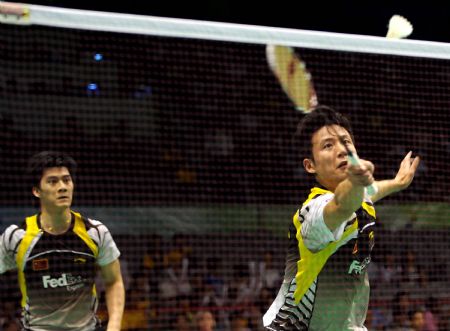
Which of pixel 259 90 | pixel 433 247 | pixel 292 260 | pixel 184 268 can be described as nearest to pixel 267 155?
pixel 259 90

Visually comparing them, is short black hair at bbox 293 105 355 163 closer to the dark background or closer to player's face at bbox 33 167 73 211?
player's face at bbox 33 167 73 211

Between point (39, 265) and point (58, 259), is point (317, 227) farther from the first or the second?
point (39, 265)

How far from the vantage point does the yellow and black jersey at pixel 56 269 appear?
5.51 m

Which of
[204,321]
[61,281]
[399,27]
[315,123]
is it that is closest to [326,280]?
[315,123]

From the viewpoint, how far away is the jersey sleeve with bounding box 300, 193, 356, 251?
396cm

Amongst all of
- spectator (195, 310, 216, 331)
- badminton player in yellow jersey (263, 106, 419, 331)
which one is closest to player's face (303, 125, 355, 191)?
badminton player in yellow jersey (263, 106, 419, 331)

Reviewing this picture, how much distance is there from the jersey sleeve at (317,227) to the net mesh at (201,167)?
5.73 metres

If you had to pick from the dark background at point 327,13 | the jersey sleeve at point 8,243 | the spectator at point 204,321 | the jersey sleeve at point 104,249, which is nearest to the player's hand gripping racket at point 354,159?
the jersey sleeve at point 104,249

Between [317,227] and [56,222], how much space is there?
2288 mm

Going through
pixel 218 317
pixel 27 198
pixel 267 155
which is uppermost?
pixel 267 155

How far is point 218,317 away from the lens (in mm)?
10344

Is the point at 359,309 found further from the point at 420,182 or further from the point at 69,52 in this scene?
the point at 69,52

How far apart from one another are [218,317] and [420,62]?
4.80 m

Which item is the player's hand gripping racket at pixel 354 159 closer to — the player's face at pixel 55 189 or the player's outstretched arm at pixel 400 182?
the player's outstretched arm at pixel 400 182
